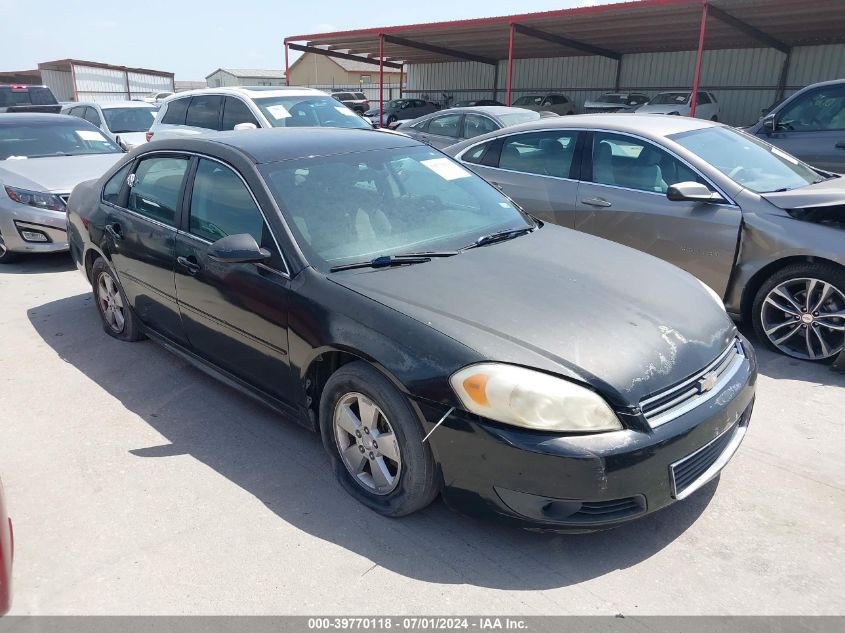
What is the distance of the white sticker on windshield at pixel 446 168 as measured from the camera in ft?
12.9

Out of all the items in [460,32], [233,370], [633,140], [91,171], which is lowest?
[233,370]

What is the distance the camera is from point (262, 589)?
2473 mm

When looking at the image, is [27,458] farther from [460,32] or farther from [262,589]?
[460,32]

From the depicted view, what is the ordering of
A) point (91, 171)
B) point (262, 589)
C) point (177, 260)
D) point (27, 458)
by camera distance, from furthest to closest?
point (91, 171)
point (177, 260)
point (27, 458)
point (262, 589)

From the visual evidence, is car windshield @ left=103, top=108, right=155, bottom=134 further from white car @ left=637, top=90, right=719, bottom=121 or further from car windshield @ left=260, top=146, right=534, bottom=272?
white car @ left=637, top=90, right=719, bottom=121

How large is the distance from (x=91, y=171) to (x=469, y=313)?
645 cm

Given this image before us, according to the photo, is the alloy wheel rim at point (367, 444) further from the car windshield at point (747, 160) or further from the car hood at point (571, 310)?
the car windshield at point (747, 160)

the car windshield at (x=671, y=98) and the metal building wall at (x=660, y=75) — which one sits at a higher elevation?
the metal building wall at (x=660, y=75)

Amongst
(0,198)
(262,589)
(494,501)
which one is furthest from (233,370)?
(0,198)

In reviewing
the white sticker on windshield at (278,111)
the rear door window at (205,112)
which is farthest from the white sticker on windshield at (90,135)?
the white sticker on windshield at (278,111)

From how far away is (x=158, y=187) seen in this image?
4.13 m

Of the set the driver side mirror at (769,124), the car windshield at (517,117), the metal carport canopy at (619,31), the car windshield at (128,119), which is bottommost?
the car windshield at (128,119)

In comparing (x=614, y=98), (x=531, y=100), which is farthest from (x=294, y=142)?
(x=531, y=100)

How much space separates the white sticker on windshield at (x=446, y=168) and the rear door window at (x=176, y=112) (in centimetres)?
760
